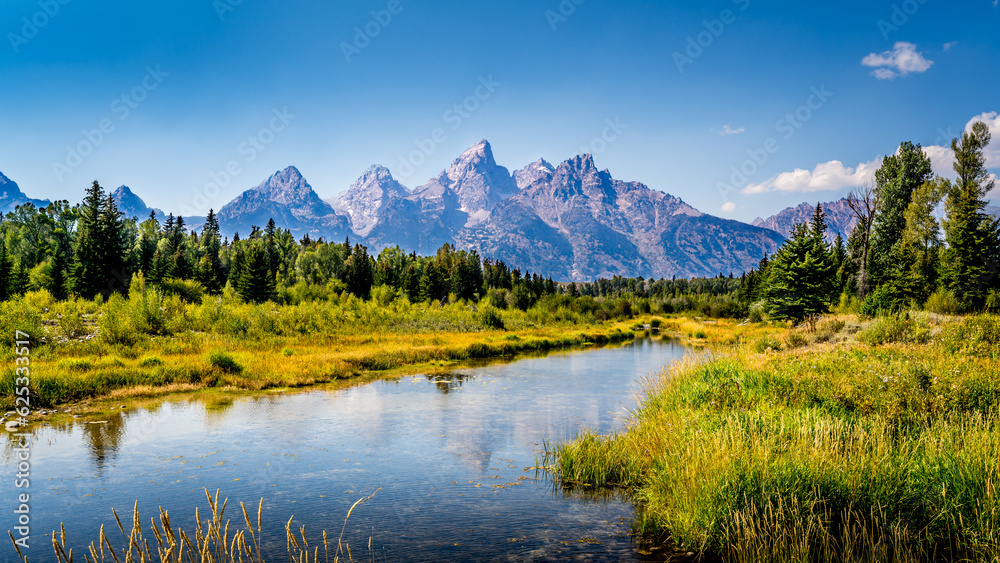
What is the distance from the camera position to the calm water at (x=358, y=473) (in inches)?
393

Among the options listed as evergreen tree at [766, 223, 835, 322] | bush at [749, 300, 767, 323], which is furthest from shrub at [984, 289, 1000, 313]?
bush at [749, 300, 767, 323]

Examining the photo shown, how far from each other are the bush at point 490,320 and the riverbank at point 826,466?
161 ft

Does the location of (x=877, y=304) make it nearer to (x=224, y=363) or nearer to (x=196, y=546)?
(x=224, y=363)

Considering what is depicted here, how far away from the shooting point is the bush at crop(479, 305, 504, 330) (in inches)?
2511

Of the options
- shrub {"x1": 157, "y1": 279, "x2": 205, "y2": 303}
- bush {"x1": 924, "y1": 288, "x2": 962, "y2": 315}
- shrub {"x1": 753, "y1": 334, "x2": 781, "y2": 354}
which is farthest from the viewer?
shrub {"x1": 157, "y1": 279, "x2": 205, "y2": 303}

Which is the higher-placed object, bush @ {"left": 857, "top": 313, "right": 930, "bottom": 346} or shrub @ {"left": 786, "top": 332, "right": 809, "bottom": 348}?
bush @ {"left": 857, "top": 313, "right": 930, "bottom": 346}

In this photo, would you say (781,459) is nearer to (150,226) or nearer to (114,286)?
(114,286)

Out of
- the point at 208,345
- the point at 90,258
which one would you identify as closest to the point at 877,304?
the point at 208,345

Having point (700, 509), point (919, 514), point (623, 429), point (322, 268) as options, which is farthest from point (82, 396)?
point (322, 268)

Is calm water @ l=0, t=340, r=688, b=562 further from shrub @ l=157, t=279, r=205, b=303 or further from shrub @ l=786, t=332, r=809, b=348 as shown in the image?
shrub @ l=157, t=279, r=205, b=303

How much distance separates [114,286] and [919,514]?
257ft

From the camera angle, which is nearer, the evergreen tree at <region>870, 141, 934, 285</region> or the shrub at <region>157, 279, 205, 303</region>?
the evergreen tree at <region>870, 141, 934, 285</region>

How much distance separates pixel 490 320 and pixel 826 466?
186 ft

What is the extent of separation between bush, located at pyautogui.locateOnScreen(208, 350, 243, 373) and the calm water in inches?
195
